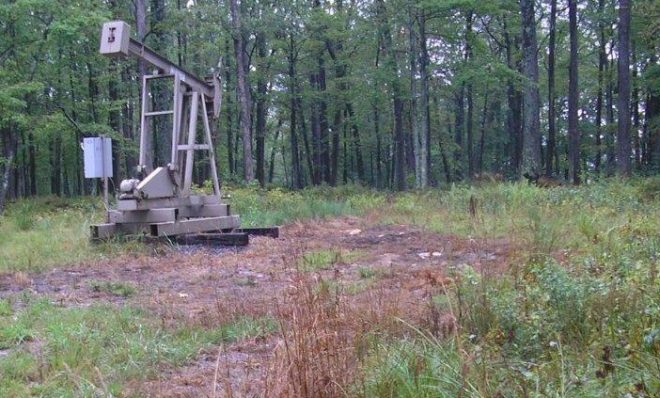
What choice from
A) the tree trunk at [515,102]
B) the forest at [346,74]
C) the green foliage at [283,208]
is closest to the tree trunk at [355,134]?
the forest at [346,74]

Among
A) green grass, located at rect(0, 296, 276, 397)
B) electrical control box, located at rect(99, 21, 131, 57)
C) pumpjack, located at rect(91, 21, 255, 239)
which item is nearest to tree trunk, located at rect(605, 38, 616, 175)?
pumpjack, located at rect(91, 21, 255, 239)

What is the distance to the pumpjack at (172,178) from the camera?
995cm

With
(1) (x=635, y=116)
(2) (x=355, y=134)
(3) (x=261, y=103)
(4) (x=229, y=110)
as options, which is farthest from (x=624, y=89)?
(4) (x=229, y=110)

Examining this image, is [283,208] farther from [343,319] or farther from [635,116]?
[635,116]

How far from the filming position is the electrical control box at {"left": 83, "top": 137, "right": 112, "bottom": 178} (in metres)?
10.8

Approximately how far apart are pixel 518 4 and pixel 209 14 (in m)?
12.9

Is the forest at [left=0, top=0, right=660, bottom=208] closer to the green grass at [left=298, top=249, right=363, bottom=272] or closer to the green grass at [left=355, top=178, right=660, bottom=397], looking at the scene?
the green grass at [left=298, top=249, right=363, bottom=272]

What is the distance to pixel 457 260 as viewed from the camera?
7664 millimetres

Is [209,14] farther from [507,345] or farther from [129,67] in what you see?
[507,345]

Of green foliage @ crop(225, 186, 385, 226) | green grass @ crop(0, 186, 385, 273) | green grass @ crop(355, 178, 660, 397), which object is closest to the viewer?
green grass @ crop(355, 178, 660, 397)

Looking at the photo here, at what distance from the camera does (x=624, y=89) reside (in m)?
20.2

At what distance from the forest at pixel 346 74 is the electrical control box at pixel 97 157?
8.59 meters

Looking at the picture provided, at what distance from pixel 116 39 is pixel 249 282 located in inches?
211

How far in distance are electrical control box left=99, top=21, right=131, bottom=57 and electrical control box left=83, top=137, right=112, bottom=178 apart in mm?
1642
